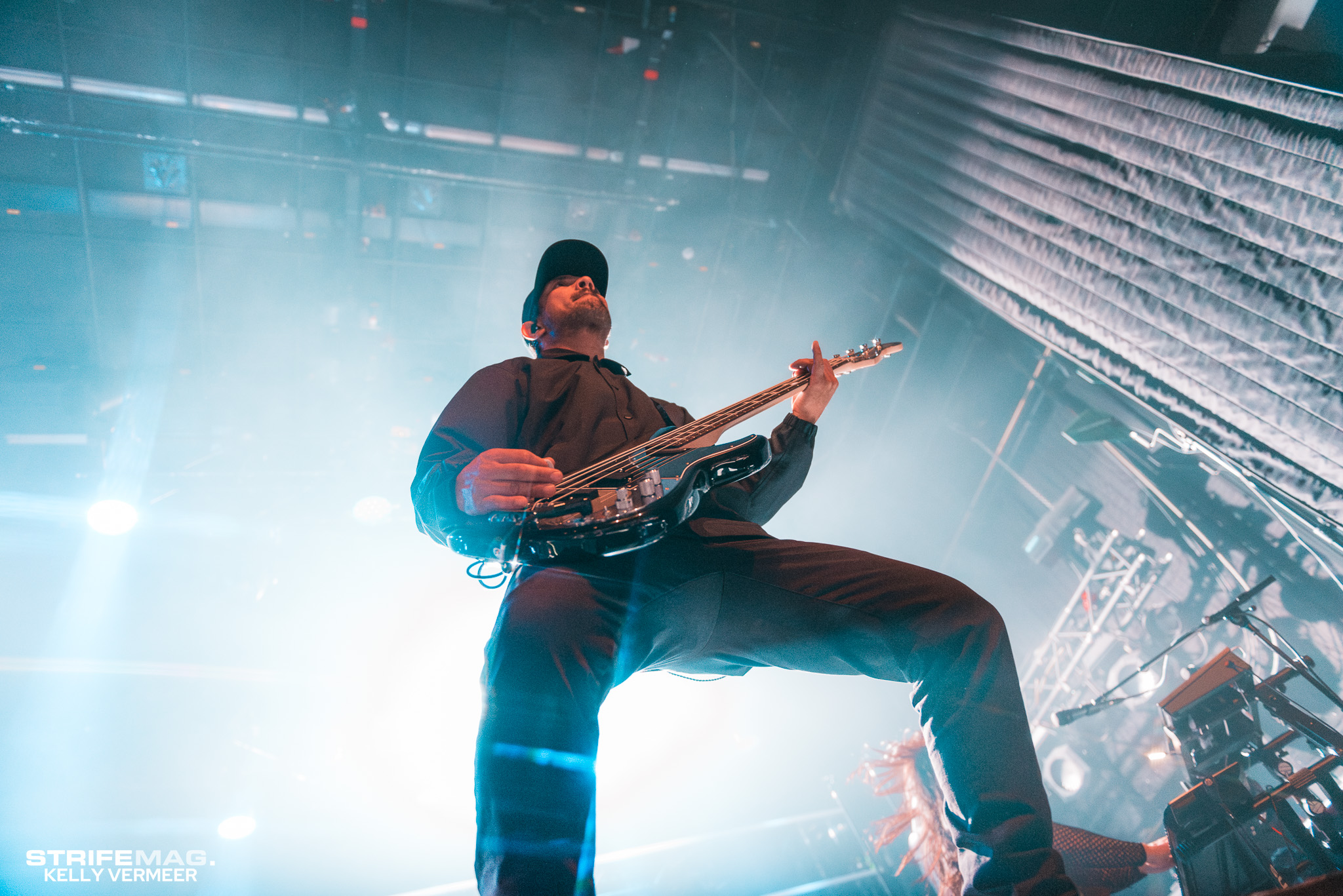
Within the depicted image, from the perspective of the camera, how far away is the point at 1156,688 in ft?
17.7

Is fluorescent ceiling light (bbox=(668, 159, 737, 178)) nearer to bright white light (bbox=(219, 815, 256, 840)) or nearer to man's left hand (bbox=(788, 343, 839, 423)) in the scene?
man's left hand (bbox=(788, 343, 839, 423))

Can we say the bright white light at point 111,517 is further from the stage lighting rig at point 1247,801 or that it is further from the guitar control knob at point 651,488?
the stage lighting rig at point 1247,801

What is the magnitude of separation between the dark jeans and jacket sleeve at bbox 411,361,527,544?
11.7 inches

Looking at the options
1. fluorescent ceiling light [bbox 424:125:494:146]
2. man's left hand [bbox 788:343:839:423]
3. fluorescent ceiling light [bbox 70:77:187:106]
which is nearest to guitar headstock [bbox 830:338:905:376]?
man's left hand [bbox 788:343:839:423]

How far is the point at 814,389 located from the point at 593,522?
1259mm

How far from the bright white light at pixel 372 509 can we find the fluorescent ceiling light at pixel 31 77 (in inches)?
240

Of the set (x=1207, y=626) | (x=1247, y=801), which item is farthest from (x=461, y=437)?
(x=1207, y=626)

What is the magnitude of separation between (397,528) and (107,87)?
670 cm

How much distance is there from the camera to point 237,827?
25.3 feet

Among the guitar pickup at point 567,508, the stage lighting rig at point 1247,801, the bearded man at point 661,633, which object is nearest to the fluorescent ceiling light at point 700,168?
the bearded man at point 661,633

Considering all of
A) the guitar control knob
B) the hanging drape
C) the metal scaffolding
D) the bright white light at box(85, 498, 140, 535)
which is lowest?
the bright white light at box(85, 498, 140, 535)

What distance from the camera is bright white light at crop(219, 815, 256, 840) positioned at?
764 cm

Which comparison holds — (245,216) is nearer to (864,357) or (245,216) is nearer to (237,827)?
(237,827)

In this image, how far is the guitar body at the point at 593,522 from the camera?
172 centimetres
